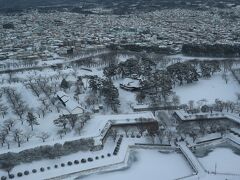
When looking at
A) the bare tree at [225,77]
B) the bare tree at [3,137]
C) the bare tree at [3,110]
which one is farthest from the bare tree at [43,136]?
the bare tree at [225,77]

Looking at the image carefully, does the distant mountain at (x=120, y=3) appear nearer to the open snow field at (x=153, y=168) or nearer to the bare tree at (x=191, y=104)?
the bare tree at (x=191, y=104)

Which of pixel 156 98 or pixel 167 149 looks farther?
pixel 156 98

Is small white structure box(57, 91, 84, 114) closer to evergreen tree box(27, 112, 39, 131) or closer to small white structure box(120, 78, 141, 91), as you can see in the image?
evergreen tree box(27, 112, 39, 131)

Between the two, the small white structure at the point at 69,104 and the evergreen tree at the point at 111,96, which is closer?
the small white structure at the point at 69,104

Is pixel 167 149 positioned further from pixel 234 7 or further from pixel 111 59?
pixel 234 7

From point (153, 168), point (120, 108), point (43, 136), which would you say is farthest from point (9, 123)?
point (153, 168)

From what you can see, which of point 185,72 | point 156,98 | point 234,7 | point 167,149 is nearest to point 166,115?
point 156,98
